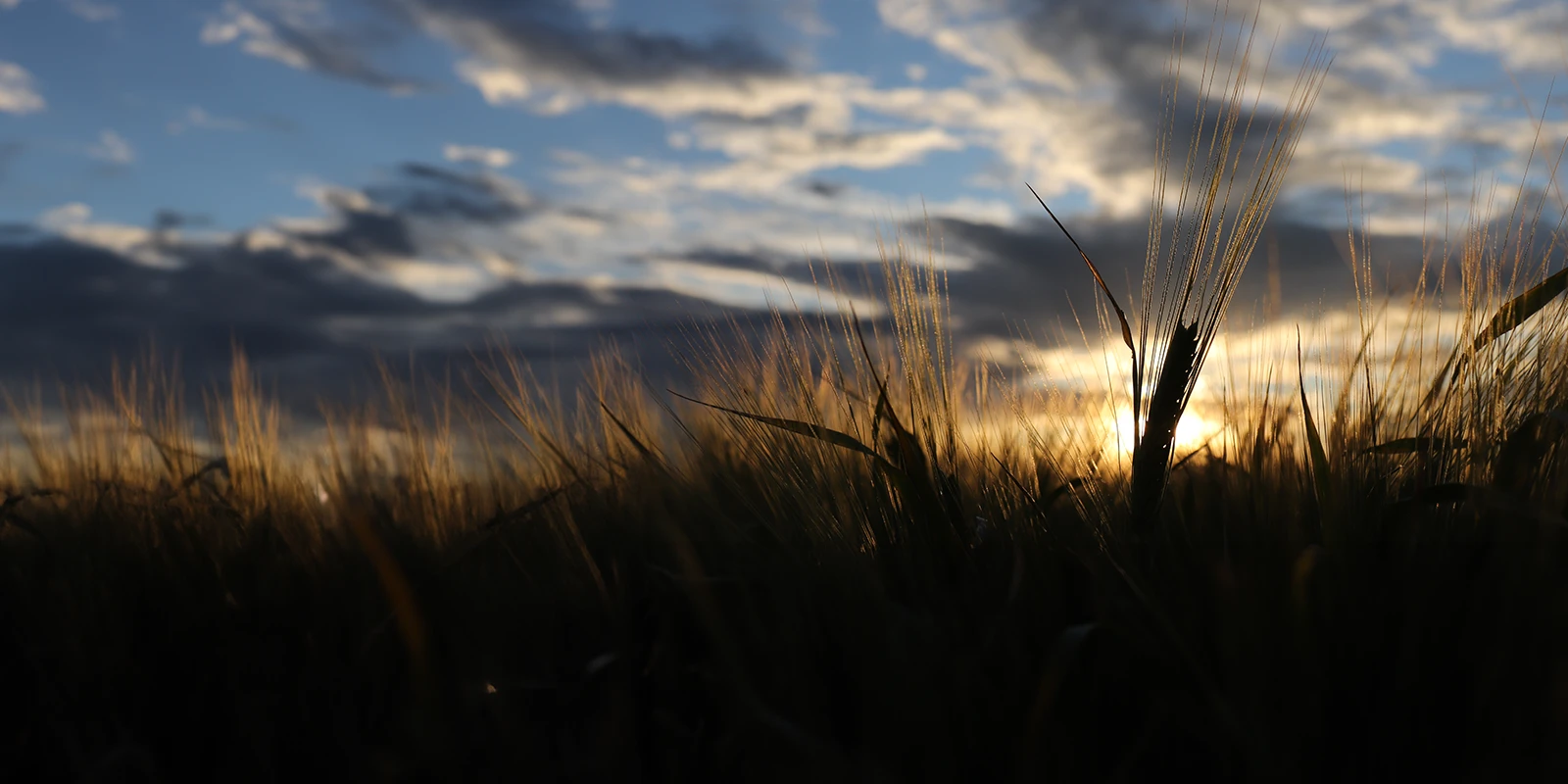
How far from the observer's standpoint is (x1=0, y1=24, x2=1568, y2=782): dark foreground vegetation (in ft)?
3.20

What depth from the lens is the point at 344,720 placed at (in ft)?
4.45

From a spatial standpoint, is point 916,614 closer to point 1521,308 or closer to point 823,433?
point 823,433

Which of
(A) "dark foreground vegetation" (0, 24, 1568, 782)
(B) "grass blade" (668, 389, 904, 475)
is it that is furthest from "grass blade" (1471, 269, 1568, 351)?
(B) "grass blade" (668, 389, 904, 475)

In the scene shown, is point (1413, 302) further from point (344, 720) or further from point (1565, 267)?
point (344, 720)

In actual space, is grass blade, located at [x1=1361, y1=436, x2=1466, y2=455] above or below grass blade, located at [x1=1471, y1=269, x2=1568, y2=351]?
below

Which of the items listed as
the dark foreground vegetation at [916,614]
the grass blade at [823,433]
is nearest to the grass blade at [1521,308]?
the dark foreground vegetation at [916,614]

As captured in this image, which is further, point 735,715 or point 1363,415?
point 1363,415

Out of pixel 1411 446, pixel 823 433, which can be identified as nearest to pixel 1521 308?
pixel 1411 446

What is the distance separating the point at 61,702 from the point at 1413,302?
2.44 metres

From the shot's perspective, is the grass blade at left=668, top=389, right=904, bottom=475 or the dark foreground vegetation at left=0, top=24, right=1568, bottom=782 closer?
the dark foreground vegetation at left=0, top=24, right=1568, bottom=782

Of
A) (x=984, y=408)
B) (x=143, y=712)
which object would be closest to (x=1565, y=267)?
(x=984, y=408)

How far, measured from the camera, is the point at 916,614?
4.06 feet

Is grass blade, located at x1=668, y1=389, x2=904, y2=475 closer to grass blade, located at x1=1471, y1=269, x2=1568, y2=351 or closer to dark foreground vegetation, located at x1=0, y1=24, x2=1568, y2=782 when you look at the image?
dark foreground vegetation, located at x1=0, y1=24, x2=1568, y2=782

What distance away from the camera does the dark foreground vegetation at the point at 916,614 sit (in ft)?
3.20
